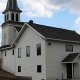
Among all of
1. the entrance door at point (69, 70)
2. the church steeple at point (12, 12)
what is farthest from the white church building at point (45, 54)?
the church steeple at point (12, 12)

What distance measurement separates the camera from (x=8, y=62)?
46312 millimetres

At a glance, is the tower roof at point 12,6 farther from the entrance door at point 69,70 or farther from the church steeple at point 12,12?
the entrance door at point 69,70

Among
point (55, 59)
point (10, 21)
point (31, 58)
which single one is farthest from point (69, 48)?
point (10, 21)

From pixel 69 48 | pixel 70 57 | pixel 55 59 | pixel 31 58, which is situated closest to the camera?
pixel 55 59

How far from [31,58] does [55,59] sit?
421 cm

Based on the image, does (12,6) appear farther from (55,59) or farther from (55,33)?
(55,59)

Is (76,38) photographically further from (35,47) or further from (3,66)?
(3,66)

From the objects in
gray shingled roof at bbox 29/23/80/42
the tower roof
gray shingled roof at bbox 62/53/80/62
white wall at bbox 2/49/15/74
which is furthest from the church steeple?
gray shingled roof at bbox 62/53/80/62

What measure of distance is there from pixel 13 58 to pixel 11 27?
9233 mm

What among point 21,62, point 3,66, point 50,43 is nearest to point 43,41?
point 50,43

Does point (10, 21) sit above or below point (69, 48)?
above

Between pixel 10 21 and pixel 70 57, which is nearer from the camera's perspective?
pixel 70 57

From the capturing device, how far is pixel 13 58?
44031 millimetres

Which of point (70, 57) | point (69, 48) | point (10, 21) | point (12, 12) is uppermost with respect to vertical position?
point (12, 12)
